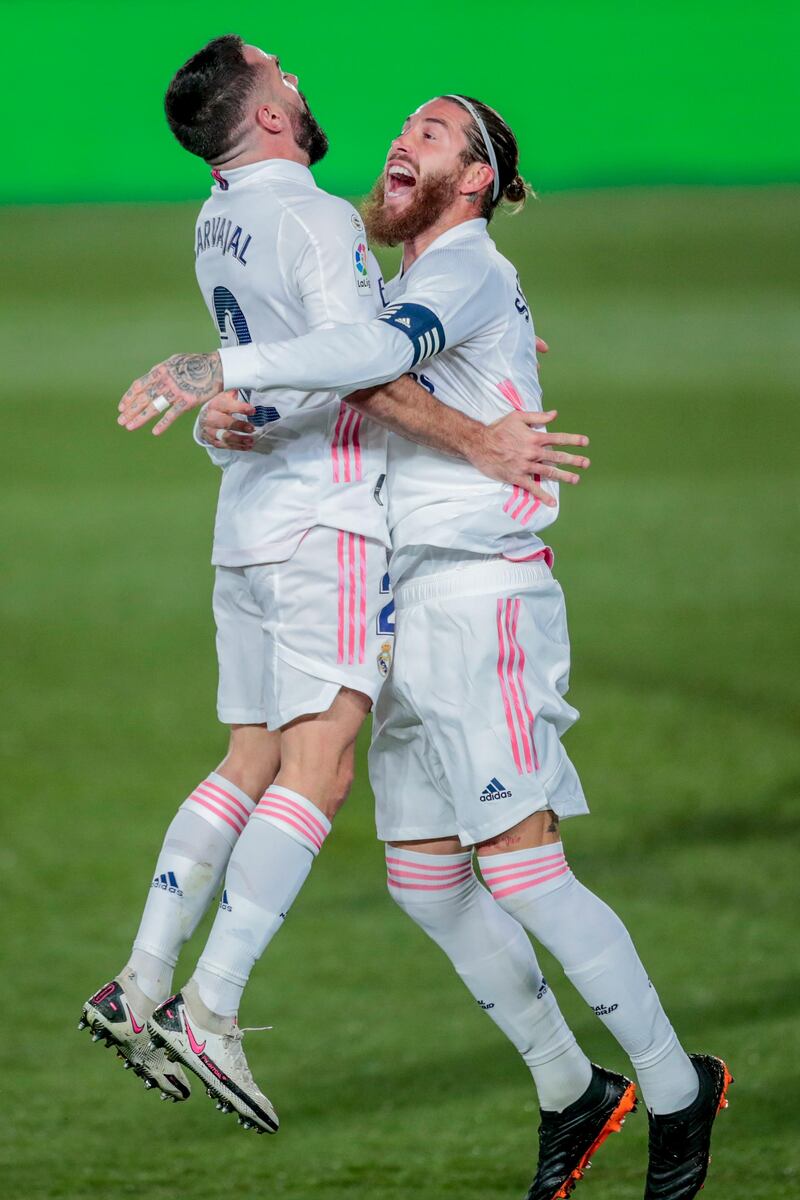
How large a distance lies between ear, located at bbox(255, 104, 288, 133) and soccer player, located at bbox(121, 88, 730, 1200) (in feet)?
0.94

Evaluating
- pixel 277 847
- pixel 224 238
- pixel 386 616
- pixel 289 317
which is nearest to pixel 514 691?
pixel 386 616

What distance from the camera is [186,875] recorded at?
4273mm

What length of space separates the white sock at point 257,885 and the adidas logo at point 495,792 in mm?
Answer: 393

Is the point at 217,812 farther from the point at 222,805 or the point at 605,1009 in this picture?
the point at 605,1009

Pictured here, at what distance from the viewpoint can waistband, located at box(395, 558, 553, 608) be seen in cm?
429

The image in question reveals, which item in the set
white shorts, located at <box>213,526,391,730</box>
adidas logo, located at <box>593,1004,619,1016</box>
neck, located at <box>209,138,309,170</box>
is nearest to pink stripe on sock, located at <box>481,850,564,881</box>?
adidas logo, located at <box>593,1004,619,1016</box>

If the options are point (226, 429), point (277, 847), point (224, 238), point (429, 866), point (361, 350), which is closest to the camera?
point (361, 350)

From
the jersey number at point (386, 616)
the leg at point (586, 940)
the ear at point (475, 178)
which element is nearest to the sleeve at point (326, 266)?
the ear at point (475, 178)

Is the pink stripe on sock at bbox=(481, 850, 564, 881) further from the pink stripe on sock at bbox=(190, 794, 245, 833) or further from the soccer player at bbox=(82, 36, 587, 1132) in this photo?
the pink stripe on sock at bbox=(190, 794, 245, 833)

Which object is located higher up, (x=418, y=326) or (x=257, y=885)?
(x=418, y=326)

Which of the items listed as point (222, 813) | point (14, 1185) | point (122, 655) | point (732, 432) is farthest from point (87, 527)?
point (222, 813)

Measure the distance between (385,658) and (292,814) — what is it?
0.44 metres

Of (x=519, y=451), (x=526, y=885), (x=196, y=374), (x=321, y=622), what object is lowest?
(x=526, y=885)

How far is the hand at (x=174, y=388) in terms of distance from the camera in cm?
389
